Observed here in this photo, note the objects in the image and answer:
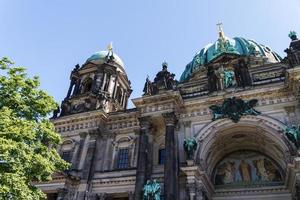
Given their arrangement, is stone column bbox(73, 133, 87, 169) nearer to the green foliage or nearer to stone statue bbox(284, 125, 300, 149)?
the green foliage

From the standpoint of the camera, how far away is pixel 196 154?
17266 mm

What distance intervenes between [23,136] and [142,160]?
7.50 meters

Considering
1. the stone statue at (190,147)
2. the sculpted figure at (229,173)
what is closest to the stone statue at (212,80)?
the stone statue at (190,147)

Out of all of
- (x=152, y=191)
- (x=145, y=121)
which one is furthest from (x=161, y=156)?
(x=152, y=191)

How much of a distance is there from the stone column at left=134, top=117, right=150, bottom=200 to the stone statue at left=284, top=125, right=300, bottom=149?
304 inches

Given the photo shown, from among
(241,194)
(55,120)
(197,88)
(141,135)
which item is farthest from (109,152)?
(241,194)

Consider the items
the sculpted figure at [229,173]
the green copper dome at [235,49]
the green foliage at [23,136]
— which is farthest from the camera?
the green copper dome at [235,49]

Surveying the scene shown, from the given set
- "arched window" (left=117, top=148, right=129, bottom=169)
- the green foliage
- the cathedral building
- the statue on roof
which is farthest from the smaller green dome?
the green foliage

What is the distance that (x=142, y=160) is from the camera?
1714 cm

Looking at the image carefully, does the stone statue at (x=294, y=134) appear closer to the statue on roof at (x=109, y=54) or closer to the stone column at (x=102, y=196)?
the stone column at (x=102, y=196)

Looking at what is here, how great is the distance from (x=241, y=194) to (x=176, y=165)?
5297 mm

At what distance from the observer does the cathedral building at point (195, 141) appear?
1655 cm

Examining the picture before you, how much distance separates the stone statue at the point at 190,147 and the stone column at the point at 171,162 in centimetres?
66

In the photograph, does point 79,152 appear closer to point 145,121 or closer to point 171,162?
point 145,121
